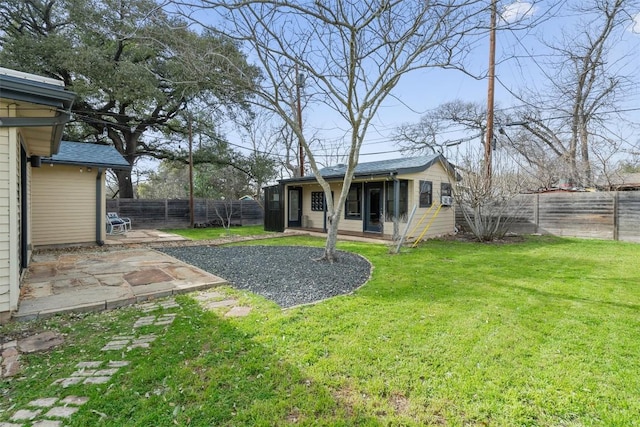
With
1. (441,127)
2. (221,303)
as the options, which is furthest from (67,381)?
(441,127)

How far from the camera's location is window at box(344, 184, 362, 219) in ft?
39.0

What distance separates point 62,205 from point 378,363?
9.54 m

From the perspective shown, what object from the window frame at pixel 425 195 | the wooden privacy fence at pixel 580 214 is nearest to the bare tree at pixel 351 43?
the window frame at pixel 425 195

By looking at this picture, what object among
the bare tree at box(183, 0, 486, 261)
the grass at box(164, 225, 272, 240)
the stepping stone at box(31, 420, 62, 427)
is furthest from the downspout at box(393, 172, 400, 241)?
the stepping stone at box(31, 420, 62, 427)

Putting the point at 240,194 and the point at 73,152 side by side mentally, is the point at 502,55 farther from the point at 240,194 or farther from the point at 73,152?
the point at 240,194

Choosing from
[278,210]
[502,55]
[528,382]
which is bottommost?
[528,382]

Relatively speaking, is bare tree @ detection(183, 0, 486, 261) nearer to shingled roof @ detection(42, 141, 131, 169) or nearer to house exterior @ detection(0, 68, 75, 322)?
house exterior @ detection(0, 68, 75, 322)

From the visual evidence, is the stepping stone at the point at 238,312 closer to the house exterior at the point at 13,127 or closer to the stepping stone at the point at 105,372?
the stepping stone at the point at 105,372

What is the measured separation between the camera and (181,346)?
287cm

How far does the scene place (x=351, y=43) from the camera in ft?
17.9

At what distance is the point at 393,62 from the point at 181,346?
5.75m

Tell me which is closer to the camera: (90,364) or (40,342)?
(90,364)

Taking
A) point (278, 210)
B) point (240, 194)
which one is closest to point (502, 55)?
point (278, 210)

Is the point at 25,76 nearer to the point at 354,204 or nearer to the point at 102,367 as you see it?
the point at 102,367
